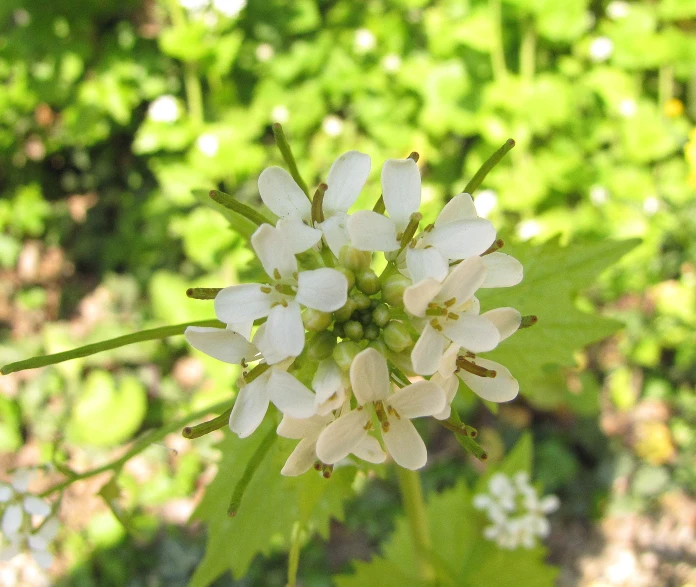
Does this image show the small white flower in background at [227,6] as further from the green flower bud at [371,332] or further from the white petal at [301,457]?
the white petal at [301,457]

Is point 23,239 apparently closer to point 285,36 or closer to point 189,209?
point 189,209

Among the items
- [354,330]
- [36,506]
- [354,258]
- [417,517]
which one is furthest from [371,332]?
[36,506]

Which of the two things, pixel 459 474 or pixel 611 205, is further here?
pixel 611 205

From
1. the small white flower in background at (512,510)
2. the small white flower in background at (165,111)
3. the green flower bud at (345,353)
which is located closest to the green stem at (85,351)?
the green flower bud at (345,353)

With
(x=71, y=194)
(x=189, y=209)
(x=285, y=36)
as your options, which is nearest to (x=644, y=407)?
(x=189, y=209)

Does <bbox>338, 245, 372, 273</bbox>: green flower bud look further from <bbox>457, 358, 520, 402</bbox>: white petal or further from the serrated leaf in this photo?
the serrated leaf
